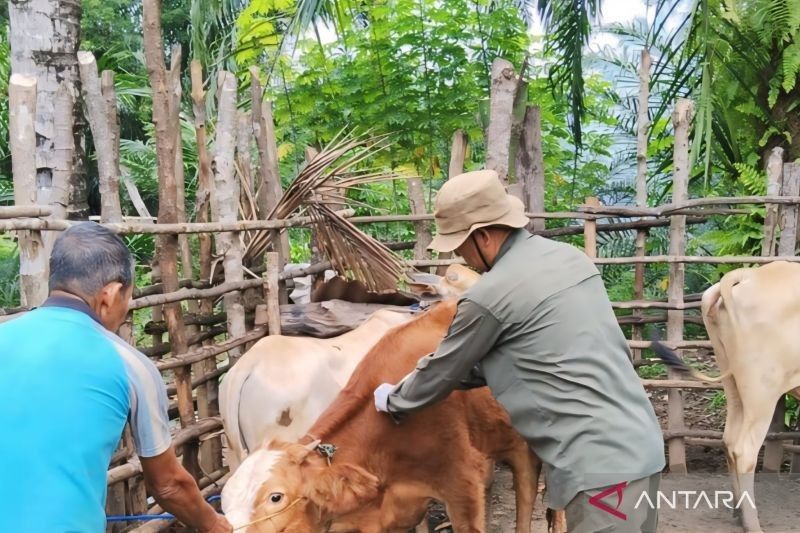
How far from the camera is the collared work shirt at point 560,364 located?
2471mm

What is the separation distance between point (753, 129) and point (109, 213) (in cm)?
596

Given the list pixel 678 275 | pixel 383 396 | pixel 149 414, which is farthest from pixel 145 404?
pixel 678 275

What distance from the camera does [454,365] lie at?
2689 mm

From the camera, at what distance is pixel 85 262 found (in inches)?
82.0

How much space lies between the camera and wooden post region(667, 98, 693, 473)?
643cm

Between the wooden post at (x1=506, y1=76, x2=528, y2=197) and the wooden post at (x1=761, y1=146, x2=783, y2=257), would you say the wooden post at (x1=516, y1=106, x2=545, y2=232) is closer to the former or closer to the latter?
the wooden post at (x1=506, y1=76, x2=528, y2=197)

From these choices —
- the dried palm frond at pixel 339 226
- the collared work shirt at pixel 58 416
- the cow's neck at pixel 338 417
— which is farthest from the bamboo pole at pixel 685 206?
the collared work shirt at pixel 58 416

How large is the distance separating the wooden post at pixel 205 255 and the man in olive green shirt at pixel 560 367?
2.84 m

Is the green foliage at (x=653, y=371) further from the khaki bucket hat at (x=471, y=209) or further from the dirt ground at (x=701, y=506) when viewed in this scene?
the khaki bucket hat at (x=471, y=209)

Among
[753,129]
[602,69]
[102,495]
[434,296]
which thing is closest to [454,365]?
[102,495]

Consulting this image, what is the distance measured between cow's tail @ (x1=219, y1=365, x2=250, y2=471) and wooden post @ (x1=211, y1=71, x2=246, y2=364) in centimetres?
88

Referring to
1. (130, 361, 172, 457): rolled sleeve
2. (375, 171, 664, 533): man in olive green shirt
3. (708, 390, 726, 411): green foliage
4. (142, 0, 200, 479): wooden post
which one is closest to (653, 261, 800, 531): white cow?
(708, 390, 726, 411): green foliage

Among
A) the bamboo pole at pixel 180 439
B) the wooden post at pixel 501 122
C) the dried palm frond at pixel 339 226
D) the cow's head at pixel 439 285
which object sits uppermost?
the wooden post at pixel 501 122

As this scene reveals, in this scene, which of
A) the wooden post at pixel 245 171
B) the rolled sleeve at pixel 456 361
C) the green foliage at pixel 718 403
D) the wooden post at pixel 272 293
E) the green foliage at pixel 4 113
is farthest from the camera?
the green foliage at pixel 4 113
